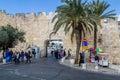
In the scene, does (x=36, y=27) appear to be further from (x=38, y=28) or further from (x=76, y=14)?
(x=76, y=14)

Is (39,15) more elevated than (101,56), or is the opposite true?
(39,15)

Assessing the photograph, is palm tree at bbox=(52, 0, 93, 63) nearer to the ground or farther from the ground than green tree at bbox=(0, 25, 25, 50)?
farther from the ground

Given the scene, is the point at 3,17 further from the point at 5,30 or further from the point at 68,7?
the point at 68,7

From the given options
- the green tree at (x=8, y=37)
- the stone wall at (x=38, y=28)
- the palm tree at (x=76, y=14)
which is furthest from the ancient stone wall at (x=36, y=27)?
the palm tree at (x=76, y=14)

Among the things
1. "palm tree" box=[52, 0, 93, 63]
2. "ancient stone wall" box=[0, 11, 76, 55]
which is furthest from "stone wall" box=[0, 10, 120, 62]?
"palm tree" box=[52, 0, 93, 63]

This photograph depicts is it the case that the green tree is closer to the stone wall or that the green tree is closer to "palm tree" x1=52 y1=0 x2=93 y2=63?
"palm tree" x1=52 y1=0 x2=93 y2=63

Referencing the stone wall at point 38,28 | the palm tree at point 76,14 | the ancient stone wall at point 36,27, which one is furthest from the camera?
the ancient stone wall at point 36,27

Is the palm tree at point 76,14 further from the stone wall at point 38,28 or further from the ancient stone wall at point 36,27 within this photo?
the ancient stone wall at point 36,27

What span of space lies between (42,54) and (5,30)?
33.3ft

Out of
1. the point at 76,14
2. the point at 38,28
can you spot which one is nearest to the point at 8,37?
the point at 76,14

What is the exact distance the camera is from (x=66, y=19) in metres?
27.5

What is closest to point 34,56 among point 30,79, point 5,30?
point 5,30

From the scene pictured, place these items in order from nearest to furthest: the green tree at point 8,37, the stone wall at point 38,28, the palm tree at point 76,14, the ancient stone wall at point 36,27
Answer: the palm tree at point 76,14, the green tree at point 8,37, the stone wall at point 38,28, the ancient stone wall at point 36,27

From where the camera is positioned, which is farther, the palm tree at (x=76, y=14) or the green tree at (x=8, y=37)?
the green tree at (x=8, y=37)
